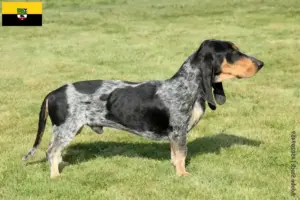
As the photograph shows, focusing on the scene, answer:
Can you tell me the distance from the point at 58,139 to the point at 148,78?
1079 centimetres

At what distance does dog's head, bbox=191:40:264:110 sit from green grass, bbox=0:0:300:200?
1.69m

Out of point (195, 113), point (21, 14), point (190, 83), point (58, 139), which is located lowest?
point (21, 14)

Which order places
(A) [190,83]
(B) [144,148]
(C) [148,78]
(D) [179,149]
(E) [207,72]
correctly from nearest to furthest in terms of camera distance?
(E) [207,72], (A) [190,83], (D) [179,149], (B) [144,148], (C) [148,78]

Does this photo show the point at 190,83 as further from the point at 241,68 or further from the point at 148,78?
the point at 148,78

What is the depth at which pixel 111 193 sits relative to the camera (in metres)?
7.64

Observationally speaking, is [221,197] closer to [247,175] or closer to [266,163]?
[247,175]

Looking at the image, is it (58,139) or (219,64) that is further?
(58,139)

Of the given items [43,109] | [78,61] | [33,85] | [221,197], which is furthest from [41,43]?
[221,197]

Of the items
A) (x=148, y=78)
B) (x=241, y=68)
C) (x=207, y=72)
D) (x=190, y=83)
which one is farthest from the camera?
(x=148, y=78)

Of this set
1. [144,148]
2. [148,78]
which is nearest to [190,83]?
[144,148]

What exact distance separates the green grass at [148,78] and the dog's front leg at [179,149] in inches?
8.7

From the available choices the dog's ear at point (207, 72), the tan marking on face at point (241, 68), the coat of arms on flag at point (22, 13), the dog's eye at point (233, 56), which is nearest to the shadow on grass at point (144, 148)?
the dog's ear at point (207, 72)

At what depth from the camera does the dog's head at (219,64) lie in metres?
7.84

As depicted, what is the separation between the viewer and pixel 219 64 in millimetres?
7883
